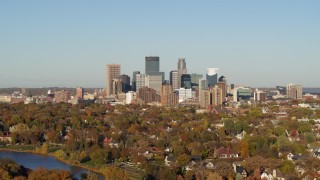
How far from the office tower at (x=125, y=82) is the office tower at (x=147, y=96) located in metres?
7.44

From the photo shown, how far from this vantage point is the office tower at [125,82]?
4760 centimetres

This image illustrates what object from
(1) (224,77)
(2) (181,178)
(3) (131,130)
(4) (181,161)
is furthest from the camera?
(1) (224,77)

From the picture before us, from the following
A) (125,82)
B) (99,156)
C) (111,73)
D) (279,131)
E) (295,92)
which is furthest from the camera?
(125,82)

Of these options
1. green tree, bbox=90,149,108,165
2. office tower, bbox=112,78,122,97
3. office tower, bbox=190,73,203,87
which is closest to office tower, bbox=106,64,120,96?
office tower, bbox=112,78,122,97

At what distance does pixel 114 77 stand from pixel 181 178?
125ft

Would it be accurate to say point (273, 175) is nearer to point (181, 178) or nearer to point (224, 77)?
point (181, 178)

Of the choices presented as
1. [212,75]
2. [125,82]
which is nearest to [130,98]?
[125,82]

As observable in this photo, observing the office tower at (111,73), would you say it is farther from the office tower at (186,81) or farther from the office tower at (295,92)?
the office tower at (295,92)

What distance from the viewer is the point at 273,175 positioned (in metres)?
11.5

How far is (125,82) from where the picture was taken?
49.2 meters

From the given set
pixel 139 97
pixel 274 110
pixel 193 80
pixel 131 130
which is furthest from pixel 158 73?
pixel 131 130

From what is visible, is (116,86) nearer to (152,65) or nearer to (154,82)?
(154,82)

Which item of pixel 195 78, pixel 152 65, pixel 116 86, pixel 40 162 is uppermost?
pixel 152 65

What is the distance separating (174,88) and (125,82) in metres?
4.42
